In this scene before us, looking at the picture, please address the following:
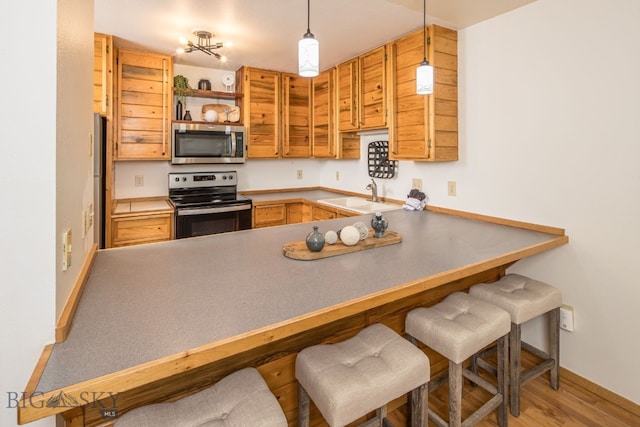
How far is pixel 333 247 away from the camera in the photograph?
1.68m

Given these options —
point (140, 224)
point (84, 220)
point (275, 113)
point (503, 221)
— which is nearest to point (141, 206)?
point (140, 224)

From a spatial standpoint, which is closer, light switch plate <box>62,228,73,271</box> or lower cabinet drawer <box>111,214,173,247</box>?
light switch plate <box>62,228,73,271</box>

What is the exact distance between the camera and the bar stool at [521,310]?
1.75 meters

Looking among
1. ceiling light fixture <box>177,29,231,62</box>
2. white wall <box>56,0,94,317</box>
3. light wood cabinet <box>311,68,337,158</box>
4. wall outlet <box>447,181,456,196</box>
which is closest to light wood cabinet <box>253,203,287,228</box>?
light wood cabinet <box>311,68,337,158</box>

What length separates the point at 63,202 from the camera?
0.91 meters

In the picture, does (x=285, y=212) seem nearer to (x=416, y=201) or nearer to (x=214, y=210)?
(x=214, y=210)

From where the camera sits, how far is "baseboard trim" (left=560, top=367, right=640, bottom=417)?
1.82 meters

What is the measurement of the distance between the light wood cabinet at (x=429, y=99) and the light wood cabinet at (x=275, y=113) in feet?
4.78

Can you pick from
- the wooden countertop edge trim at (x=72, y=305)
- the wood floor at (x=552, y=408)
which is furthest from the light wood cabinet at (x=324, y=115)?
the wooden countertop edge trim at (x=72, y=305)

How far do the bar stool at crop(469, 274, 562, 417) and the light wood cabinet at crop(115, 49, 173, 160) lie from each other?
298 cm

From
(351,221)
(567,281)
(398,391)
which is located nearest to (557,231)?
(567,281)

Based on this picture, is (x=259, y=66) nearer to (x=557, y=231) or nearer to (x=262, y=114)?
(x=262, y=114)

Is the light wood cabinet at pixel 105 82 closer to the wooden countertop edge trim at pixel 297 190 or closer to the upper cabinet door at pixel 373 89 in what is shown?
the wooden countertop edge trim at pixel 297 190

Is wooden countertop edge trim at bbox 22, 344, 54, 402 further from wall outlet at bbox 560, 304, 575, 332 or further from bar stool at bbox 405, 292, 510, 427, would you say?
wall outlet at bbox 560, 304, 575, 332
